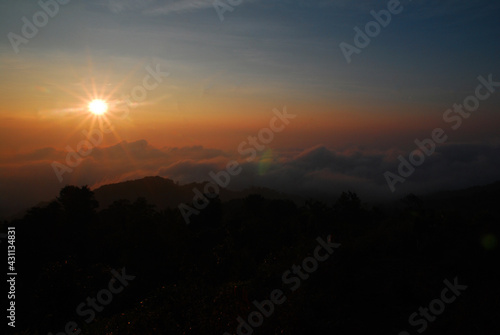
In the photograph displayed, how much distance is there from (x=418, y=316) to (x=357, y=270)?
272 cm

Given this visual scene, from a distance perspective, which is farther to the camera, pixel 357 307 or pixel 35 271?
pixel 35 271

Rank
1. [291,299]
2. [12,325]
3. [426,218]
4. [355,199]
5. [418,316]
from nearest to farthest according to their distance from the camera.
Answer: [418,316], [291,299], [426,218], [12,325], [355,199]

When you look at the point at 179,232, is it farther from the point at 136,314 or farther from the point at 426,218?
the point at 426,218

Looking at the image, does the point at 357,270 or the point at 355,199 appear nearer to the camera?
the point at 357,270

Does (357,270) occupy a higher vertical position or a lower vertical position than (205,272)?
lower

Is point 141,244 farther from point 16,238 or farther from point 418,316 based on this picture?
point 418,316

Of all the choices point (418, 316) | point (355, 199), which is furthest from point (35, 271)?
point (355, 199)

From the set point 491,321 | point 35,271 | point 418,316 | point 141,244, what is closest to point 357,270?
point 418,316

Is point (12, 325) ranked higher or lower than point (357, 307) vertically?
higher

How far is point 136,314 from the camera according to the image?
39.3 feet

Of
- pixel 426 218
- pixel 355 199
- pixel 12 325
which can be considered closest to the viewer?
pixel 426 218

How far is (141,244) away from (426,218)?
23.3m

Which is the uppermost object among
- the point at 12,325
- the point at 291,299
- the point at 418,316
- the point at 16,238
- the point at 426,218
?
the point at 16,238

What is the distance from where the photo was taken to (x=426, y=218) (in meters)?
15.2
